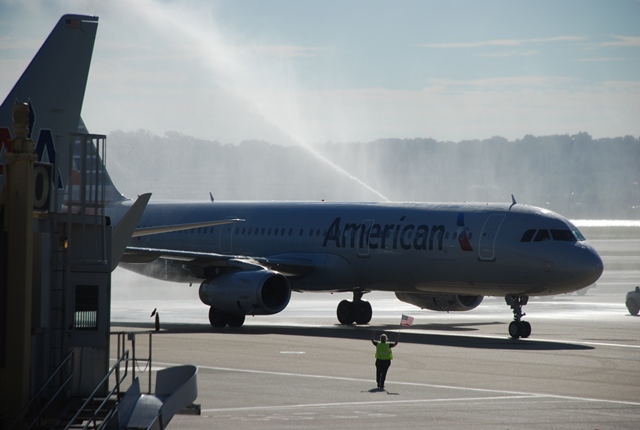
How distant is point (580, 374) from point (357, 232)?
15.2 m

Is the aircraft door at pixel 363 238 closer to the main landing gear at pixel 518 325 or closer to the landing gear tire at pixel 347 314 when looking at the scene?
the landing gear tire at pixel 347 314

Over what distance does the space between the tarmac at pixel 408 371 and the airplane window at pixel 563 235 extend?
10.9 ft

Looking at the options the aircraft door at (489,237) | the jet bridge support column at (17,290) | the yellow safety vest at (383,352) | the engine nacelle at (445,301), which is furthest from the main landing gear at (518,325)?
the jet bridge support column at (17,290)

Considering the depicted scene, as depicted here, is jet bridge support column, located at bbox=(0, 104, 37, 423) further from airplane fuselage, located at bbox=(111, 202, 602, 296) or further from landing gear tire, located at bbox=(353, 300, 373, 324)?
landing gear tire, located at bbox=(353, 300, 373, 324)

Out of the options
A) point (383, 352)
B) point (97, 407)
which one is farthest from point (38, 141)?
point (97, 407)

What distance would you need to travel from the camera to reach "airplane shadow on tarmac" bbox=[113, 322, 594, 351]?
1401 inches

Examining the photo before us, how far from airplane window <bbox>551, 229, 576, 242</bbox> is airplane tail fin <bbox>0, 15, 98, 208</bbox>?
18347 mm

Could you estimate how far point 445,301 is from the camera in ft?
144

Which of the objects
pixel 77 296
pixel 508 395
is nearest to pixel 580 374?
pixel 508 395

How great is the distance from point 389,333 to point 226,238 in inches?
387

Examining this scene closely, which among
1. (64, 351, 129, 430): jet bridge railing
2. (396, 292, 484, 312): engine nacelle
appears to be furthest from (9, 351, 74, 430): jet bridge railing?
(396, 292, 484, 312): engine nacelle

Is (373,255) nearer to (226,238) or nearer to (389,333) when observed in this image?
(389,333)

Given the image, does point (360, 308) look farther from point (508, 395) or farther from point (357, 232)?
point (508, 395)

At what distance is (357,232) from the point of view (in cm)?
4206
